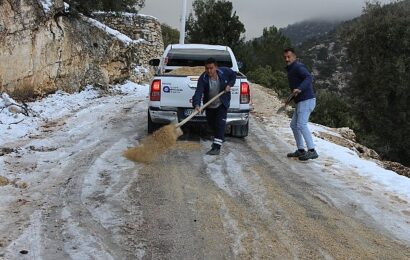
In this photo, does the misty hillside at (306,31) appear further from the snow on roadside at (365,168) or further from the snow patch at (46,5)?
the snow on roadside at (365,168)

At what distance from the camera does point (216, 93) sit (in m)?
7.82

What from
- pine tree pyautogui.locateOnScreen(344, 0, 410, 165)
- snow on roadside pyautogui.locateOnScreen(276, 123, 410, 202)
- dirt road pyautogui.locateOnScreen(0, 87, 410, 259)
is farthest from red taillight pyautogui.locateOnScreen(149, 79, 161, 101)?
pine tree pyautogui.locateOnScreen(344, 0, 410, 165)

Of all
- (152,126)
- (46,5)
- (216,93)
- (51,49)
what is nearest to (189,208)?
(216,93)

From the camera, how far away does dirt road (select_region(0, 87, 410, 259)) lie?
13.8 ft

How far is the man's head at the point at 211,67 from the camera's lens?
7.58 meters

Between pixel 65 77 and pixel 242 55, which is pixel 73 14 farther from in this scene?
pixel 242 55

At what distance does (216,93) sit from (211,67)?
0.45m

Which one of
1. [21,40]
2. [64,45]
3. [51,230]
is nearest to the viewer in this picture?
[51,230]

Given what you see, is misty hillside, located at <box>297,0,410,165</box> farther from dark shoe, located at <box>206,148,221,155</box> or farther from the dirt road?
the dirt road

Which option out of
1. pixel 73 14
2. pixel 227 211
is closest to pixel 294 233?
pixel 227 211

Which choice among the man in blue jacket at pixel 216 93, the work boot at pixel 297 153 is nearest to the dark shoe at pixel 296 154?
the work boot at pixel 297 153

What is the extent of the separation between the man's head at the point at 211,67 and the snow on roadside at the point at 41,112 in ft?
11.4

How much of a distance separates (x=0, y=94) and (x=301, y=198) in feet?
23.6

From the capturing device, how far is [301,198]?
5.71 metres
